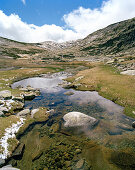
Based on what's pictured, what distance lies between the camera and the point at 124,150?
9.96 metres

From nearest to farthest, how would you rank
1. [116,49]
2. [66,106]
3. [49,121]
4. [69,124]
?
[69,124]
[49,121]
[66,106]
[116,49]

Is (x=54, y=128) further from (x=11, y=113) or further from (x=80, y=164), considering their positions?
(x=11, y=113)

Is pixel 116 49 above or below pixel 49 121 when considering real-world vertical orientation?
above

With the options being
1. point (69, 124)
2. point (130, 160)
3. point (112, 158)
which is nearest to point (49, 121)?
point (69, 124)

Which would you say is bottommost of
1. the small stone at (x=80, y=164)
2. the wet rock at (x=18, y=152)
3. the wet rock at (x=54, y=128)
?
the wet rock at (x=18, y=152)

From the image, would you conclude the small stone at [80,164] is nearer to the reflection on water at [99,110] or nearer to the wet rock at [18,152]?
the reflection on water at [99,110]

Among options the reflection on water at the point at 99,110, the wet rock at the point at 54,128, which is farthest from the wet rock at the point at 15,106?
the wet rock at the point at 54,128

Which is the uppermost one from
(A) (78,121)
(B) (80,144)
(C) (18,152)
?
(A) (78,121)

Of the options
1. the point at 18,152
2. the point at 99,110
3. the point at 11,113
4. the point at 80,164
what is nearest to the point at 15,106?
the point at 11,113

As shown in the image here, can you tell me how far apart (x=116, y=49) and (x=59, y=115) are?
175686 mm

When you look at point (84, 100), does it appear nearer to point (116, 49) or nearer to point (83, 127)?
point (83, 127)

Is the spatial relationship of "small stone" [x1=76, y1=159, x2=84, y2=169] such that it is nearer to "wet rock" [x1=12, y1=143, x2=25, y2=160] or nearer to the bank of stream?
the bank of stream

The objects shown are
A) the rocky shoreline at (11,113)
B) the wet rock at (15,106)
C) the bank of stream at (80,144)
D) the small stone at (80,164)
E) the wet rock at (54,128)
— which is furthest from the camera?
the wet rock at (15,106)

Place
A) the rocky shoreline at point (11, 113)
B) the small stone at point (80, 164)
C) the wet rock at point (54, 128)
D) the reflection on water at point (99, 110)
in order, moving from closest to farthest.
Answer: the small stone at point (80, 164) < the rocky shoreline at point (11, 113) < the reflection on water at point (99, 110) < the wet rock at point (54, 128)
